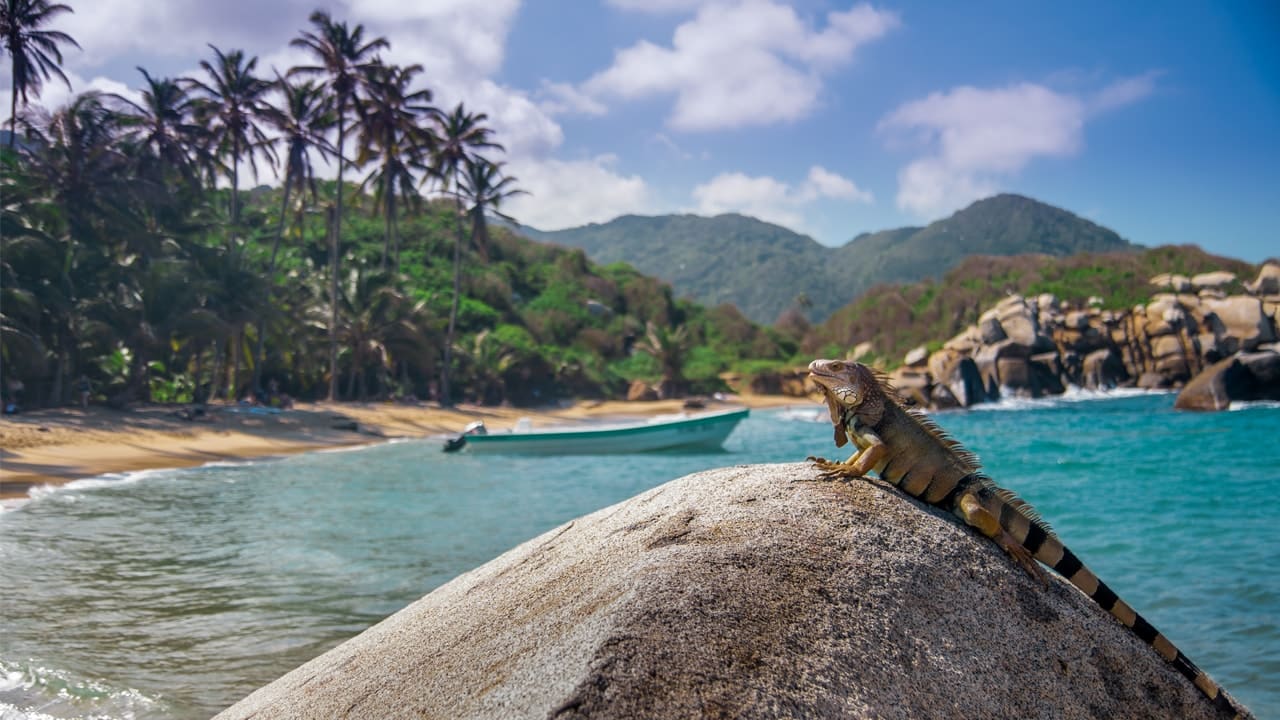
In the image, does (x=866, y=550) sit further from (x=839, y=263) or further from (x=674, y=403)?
(x=839, y=263)

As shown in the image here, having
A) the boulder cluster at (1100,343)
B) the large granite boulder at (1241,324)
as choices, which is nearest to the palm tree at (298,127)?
the boulder cluster at (1100,343)

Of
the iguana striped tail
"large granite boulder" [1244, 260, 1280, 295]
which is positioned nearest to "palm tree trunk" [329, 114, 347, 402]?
the iguana striped tail

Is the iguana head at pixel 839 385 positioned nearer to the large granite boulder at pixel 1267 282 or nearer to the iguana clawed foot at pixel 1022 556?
the iguana clawed foot at pixel 1022 556

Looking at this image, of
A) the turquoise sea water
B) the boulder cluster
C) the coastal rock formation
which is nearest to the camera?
the coastal rock formation

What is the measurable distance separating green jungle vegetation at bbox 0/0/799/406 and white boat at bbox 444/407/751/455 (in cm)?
927

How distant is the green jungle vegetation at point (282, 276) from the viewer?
76.3 ft

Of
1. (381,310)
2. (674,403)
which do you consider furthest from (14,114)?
(674,403)

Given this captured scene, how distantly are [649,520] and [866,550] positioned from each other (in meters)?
0.89

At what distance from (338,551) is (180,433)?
50.8 feet

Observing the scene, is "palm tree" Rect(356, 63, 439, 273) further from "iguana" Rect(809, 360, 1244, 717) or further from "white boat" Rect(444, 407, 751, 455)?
"iguana" Rect(809, 360, 1244, 717)

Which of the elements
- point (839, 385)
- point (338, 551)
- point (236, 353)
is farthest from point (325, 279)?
point (839, 385)

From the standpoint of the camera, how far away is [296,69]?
110 feet

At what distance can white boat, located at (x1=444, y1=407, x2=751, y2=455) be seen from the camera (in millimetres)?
24078

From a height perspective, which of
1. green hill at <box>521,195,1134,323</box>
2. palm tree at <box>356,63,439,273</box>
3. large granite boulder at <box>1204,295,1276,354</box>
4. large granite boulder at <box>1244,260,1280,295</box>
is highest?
green hill at <box>521,195,1134,323</box>
